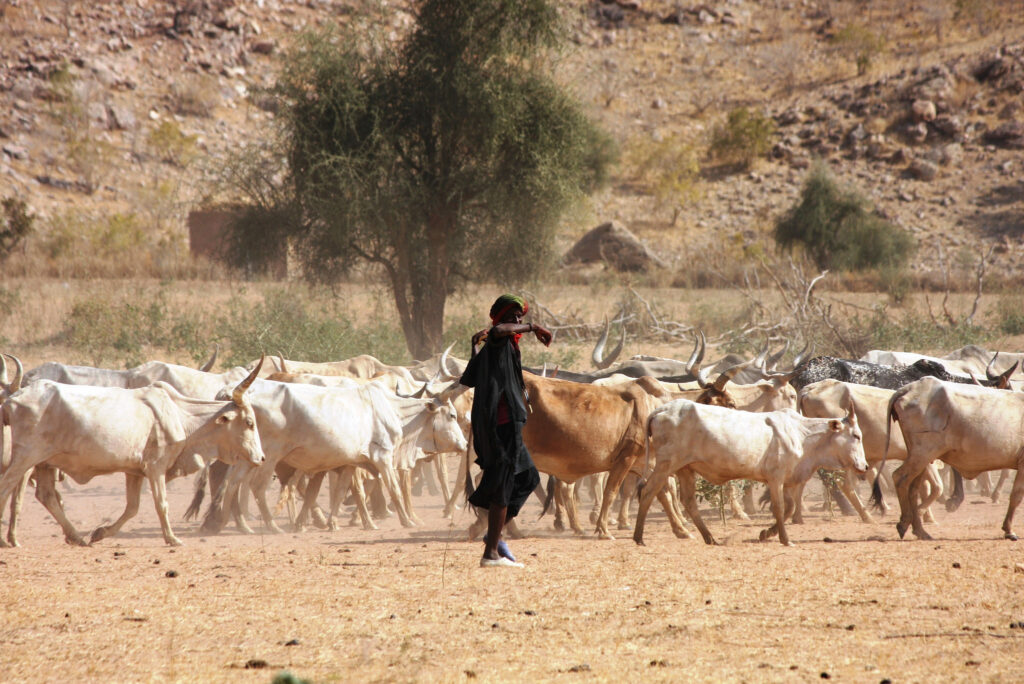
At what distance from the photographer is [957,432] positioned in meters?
8.28

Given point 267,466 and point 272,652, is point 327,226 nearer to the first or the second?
point 267,466

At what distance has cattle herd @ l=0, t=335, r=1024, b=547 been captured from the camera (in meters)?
7.96

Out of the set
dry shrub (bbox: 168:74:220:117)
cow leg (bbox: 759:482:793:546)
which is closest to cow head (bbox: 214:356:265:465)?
cow leg (bbox: 759:482:793:546)

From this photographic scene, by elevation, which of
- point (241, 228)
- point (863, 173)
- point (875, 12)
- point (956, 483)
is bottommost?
point (956, 483)

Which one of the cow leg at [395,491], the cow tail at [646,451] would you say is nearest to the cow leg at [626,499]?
the cow tail at [646,451]

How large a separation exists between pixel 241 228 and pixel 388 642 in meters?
13.7

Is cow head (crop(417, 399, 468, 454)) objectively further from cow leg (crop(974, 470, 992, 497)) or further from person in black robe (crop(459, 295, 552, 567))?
cow leg (crop(974, 470, 992, 497))

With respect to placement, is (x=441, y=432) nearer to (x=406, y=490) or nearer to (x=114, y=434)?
(x=406, y=490)

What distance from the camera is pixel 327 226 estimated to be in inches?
671

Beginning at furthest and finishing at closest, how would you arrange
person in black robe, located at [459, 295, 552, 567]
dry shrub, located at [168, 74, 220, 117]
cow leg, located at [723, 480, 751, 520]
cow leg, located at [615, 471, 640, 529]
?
dry shrub, located at [168, 74, 220, 117] → cow leg, located at [723, 480, 751, 520] → cow leg, located at [615, 471, 640, 529] → person in black robe, located at [459, 295, 552, 567]

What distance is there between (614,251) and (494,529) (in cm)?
2442

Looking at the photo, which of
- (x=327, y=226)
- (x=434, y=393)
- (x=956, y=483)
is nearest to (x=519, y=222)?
(x=327, y=226)

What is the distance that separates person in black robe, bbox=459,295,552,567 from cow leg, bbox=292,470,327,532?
134 inches

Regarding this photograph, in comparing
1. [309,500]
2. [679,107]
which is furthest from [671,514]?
[679,107]
